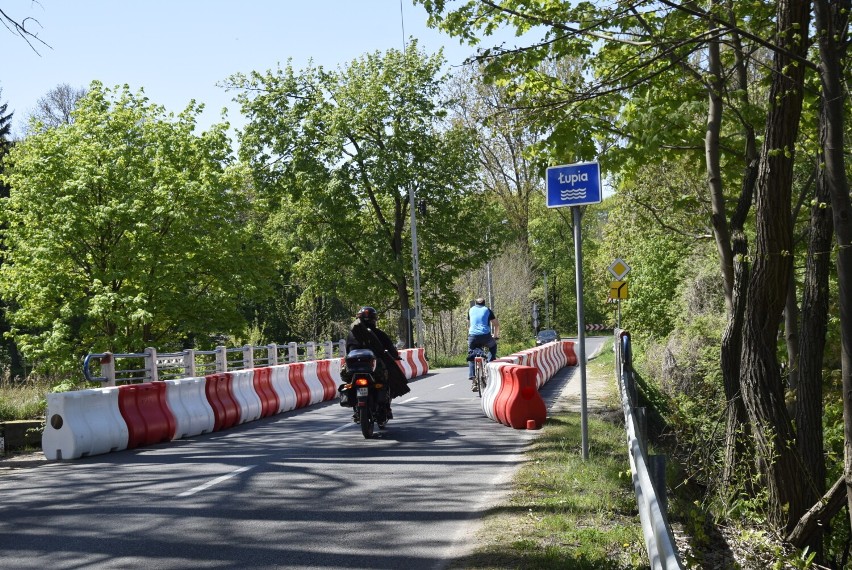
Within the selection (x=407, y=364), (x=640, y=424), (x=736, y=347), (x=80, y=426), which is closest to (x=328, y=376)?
(x=407, y=364)

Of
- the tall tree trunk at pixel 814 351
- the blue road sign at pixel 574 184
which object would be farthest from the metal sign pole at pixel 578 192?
the tall tree trunk at pixel 814 351

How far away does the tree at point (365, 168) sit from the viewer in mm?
46750

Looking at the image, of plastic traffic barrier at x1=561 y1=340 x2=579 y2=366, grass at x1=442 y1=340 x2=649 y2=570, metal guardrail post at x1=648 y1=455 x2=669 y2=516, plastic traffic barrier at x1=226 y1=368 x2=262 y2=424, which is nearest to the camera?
metal guardrail post at x1=648 y1=455 x2=669 y2=516

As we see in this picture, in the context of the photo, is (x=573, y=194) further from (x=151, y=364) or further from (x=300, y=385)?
(x=300, y=385)

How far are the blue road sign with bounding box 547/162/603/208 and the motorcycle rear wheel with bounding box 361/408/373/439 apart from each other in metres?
4.45

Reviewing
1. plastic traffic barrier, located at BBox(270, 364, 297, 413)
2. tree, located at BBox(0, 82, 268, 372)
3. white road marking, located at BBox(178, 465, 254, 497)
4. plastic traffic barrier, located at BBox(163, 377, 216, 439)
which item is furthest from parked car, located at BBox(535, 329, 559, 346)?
white road marking, located at BBox(178, 465, 254, 497)

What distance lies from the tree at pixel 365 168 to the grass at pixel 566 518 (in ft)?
117

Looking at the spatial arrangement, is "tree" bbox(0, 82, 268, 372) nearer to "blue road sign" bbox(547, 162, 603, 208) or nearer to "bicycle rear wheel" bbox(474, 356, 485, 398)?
"bicycle rear wheel" bbox(474, 356, 485, 398)

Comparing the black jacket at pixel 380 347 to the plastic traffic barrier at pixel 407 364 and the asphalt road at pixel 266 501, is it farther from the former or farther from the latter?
the plastic traffic barrier at pixel 407 364

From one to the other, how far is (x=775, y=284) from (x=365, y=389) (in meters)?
6.19

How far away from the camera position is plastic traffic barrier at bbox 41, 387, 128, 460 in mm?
12281

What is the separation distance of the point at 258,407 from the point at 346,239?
30944 mm

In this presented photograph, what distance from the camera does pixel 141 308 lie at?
107ft

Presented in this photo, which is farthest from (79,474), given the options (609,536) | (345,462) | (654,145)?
(654,145)
